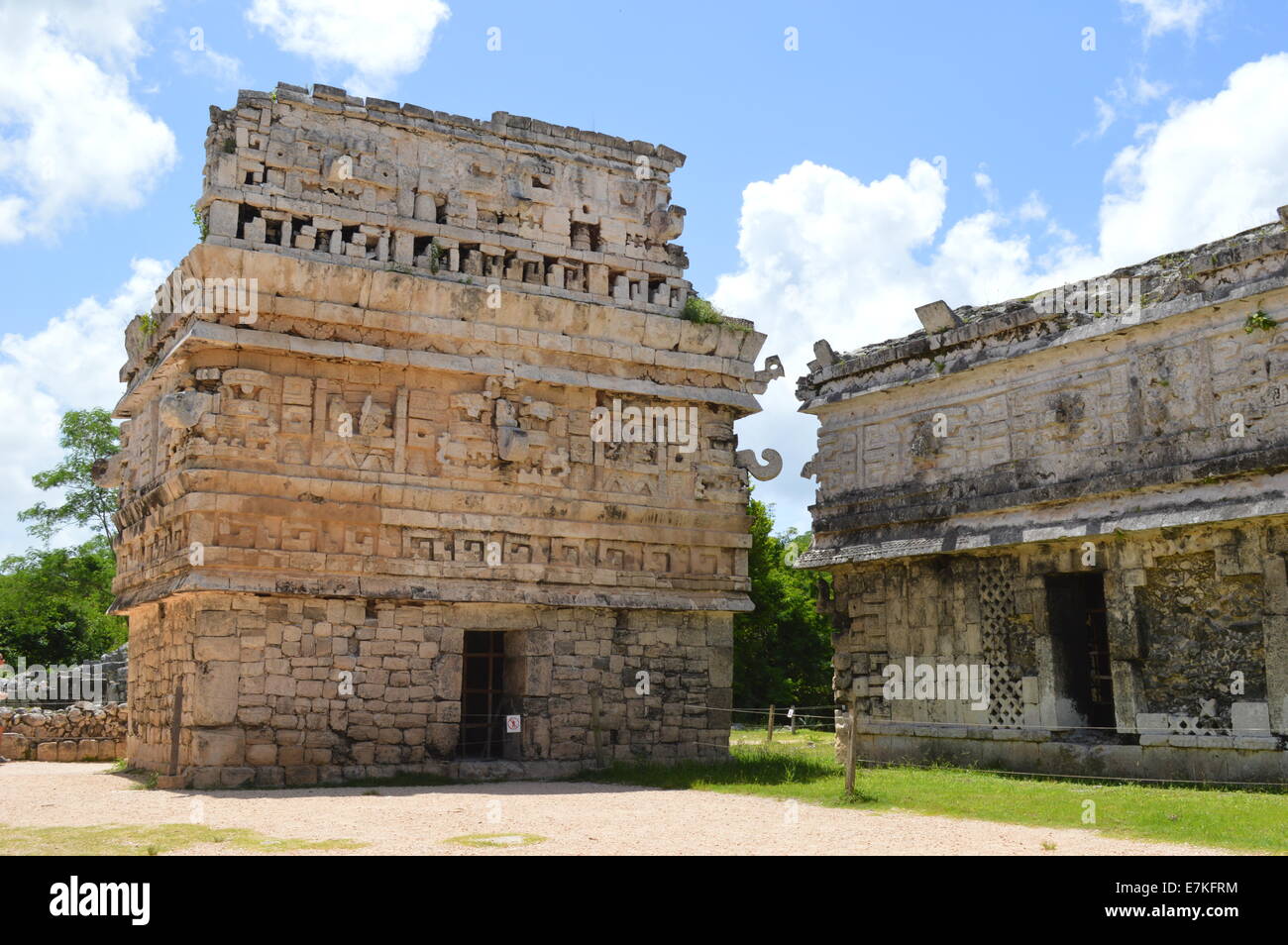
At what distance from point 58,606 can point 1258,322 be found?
34425 mm

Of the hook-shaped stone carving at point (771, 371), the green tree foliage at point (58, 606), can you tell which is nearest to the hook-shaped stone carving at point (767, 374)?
the hook-shaped stone carving at point (771, 371)

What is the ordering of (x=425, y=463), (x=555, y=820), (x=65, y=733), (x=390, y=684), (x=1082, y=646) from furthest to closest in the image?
(x=65, y=733) < (x=1082, y=646) < (x=425, y=463) < (x=390, y=684) < (x=555, y=820)

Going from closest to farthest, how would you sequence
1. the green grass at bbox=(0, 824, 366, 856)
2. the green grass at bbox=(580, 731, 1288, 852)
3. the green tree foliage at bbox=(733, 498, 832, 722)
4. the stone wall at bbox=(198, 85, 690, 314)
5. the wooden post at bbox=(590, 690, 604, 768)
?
1. the green grass at bbox=(0, 824, 366, 856)
2. the green grass at bbox=(580, 731, 1288, 852)
3. the stone wall at bbox=(198, 85, 690, 314)
4. the wooden post at bbox=(590, 690, 604, 768)
5. the green tree foliage at bbox=(733, 498, 832, 722)

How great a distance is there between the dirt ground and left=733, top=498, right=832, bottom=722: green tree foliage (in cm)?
2205

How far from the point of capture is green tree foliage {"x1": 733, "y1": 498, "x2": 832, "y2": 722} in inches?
1367

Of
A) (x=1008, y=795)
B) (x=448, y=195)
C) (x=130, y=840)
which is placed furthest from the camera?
(x=448, y=195)

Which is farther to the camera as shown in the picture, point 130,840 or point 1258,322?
point 1258,322

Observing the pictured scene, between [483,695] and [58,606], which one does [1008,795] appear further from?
[58,606]

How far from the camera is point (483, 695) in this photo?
14.7m

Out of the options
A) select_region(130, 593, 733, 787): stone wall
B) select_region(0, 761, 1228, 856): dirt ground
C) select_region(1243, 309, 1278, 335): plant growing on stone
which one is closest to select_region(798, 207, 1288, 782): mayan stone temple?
select_region(1243, 309, 1278, 335): plant growing on stone

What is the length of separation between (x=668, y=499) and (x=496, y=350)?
292cm

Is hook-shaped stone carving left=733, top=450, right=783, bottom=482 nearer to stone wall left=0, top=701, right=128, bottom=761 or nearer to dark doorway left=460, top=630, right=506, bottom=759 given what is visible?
dark doorway left=460, top=630, right=506, bottom=759

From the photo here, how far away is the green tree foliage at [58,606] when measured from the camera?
34.8 metres

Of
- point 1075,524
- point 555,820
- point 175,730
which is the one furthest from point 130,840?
point 1075,524
